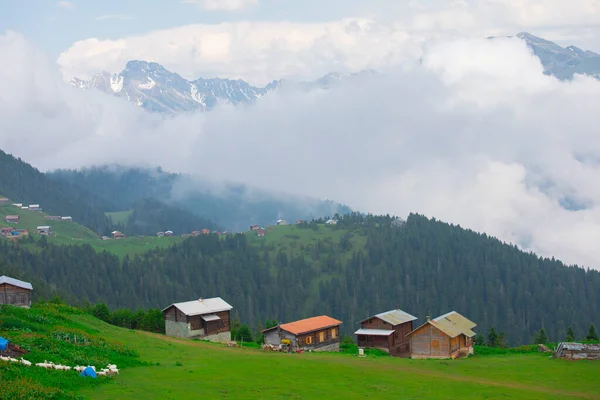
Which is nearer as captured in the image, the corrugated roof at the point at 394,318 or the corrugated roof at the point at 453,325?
the corrugated roof at the point at 453,325

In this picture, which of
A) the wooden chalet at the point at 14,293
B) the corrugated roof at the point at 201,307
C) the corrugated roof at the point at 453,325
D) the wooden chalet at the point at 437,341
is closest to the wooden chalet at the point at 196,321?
the corrugated roof at the point at 201,307

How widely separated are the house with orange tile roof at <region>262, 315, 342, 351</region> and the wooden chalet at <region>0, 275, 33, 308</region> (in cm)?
2968

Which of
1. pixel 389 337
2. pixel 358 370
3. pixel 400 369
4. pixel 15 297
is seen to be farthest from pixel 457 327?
pixel 15 297

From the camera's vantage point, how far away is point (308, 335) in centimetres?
9081

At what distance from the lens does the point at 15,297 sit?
84938 millimetres

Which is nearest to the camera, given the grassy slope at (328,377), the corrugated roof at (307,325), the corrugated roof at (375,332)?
the grassy slope at (328,377)

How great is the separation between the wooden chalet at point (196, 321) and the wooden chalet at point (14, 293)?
18.7m

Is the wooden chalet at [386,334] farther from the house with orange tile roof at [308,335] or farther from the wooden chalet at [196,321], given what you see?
the wooden chalet at [196,321]

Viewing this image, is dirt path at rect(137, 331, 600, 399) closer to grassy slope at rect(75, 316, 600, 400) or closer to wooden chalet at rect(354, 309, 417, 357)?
grassy slope at rect(75, 316, 600, 400)

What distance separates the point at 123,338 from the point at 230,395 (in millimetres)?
27721

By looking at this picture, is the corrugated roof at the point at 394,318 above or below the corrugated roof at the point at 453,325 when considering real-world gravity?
above

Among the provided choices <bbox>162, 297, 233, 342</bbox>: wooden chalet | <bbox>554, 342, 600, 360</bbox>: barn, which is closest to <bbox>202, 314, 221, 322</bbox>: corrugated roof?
<bbox>162, 297, 233, 342</bbox>: wooden chalet

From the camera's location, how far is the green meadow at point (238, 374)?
43312mm

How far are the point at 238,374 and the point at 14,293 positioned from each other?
4314 centimetres
